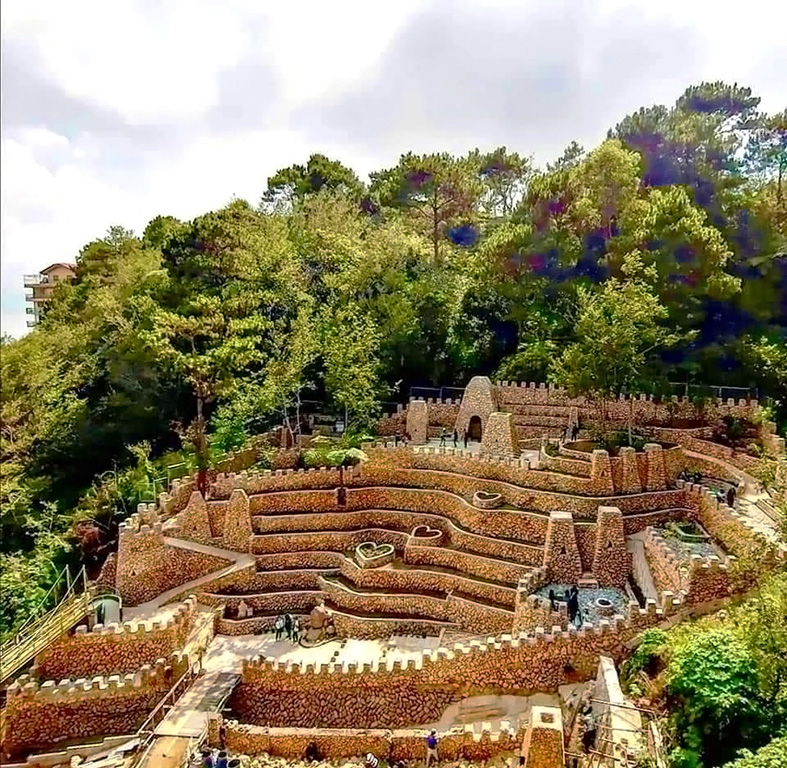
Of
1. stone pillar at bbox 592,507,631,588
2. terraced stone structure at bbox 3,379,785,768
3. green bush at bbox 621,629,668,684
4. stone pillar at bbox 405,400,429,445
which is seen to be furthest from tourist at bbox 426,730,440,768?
stone pillar at bbox 405,400,429,445

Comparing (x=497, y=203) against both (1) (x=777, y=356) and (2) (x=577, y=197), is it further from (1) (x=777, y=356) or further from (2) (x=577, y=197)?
(1) (x=777, y=356)

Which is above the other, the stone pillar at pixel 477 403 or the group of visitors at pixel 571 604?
the stone pillar at pixel 477 403

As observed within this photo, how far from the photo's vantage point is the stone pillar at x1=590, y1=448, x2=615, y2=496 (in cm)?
1762

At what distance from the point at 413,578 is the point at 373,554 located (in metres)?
1.47

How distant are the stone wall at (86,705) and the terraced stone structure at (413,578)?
4 cm

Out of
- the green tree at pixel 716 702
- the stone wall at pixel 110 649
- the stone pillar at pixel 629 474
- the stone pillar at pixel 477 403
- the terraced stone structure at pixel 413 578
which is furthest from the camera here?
the stone pillar at pixel 477 403

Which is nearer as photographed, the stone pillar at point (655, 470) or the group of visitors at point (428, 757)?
the group of visitors at point (428, 757)

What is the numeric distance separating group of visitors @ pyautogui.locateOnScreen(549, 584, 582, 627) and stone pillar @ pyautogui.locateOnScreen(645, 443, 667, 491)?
442 cm

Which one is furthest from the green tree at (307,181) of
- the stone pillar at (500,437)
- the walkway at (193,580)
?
the walkway at (193,580)

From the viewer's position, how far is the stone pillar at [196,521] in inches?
744

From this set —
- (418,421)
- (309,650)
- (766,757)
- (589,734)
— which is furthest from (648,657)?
(418,421)

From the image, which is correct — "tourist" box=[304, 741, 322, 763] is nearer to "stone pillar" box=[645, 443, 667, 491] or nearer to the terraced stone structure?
Answer: the terraced stone structure

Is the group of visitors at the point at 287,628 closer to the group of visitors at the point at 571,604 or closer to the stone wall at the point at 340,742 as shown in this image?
the stone wall at the point at 340,742

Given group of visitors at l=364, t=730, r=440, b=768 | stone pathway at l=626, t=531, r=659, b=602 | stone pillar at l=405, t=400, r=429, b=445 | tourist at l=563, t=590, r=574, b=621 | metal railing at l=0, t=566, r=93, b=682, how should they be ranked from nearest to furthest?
group of visitors at l=364, t=730, r=440, b=768 → metal railing at l=0, t=566, r=93, b=682 → tourist at l=563, t=590, r=574, b=621 → stone pathway at l=626, t=531, r=659, b=602 → stone pillar at l=405, t=400, r=429, b=445
